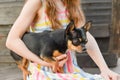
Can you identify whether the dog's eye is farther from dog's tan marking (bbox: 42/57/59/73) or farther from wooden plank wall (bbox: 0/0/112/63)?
wooden plank wall (bbox: 0/0/112/63)

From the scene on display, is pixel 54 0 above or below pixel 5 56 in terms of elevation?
above

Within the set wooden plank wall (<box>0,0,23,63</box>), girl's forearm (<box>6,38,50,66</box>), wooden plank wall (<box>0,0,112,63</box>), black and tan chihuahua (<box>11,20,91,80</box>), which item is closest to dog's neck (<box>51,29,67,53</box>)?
black and tan chihuahua (<box>11,20,91,80</box>)

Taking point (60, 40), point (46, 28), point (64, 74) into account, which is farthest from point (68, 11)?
point (64, 74)

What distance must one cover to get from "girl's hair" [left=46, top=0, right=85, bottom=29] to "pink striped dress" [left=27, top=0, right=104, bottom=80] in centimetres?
4

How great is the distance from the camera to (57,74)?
2461 millimetres

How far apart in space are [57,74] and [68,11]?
496 millimetres

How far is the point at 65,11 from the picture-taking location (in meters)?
2.70

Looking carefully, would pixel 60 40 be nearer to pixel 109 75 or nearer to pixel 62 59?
pixel 62 59

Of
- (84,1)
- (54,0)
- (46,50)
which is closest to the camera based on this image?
(46,50)

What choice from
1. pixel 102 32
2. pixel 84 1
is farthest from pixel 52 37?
pixel 84 1

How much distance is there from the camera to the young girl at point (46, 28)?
250cm

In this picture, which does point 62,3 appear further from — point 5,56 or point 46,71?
point 5,56

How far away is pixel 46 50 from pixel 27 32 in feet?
0.75

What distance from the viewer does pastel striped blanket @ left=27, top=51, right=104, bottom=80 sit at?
8.07 ft
